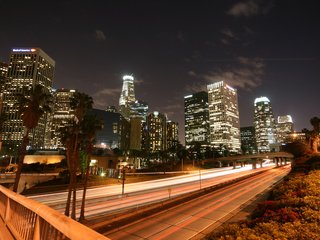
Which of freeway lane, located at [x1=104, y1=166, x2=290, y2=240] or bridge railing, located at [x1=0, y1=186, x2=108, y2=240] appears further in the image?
freeway lane, located at [x1=104, y1=166, x2=290, y2=240]

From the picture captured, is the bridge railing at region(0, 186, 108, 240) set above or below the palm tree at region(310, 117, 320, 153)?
below

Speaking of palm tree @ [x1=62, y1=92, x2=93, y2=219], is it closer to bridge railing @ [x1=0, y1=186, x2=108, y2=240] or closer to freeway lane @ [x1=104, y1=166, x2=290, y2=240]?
freeway lane @ [x1=104, y1=166, x2=290, y2=240]

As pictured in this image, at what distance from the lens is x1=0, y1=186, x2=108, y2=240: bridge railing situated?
116 inches

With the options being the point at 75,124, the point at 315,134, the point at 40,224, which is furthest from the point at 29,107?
the point at 315,134

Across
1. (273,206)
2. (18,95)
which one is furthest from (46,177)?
(273,206)

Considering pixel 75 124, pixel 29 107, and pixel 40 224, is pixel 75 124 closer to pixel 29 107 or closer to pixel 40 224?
pixel 29 107

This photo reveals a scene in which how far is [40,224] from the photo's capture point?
4414 mm

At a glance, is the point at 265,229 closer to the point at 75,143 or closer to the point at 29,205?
the point at 29,205

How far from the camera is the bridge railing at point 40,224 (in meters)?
2.94

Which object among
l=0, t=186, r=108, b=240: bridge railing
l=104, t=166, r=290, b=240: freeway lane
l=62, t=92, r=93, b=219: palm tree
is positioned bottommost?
l=104, t=166, r=290, b=240: freeway lane

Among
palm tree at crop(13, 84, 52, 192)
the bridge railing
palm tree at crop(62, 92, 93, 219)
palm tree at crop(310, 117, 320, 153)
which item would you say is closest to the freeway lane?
the bridge railing

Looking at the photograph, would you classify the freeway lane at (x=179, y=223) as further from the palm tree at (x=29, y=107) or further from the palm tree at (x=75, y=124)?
the palm tree at (x=29, y=107)

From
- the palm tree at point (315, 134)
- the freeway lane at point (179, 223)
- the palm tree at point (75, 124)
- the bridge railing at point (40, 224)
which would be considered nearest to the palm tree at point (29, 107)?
the palm tree at point (75, 124)

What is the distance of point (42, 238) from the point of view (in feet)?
14.3
